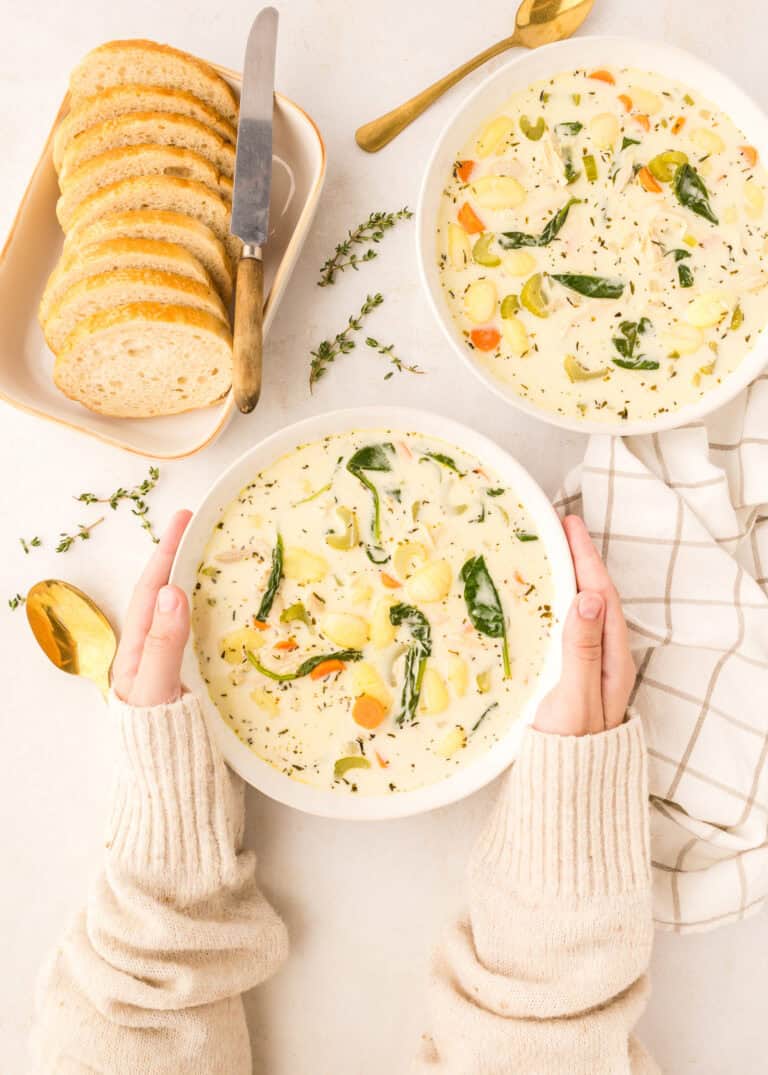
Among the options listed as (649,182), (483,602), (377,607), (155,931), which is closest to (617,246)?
(649,182)

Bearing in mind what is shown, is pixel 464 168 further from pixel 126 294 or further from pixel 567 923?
pixel 567 923

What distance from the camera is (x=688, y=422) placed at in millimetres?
1835

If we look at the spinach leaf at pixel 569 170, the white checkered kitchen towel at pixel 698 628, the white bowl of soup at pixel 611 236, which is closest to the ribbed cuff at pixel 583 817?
the white checkered kitchen towel at pixel 698 628

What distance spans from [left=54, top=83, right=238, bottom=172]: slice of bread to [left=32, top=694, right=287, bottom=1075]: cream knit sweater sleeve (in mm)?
1187

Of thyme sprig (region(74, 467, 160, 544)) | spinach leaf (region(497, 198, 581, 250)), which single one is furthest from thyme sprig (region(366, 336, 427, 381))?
thyme sprig (region(74, 467, 160, 544))

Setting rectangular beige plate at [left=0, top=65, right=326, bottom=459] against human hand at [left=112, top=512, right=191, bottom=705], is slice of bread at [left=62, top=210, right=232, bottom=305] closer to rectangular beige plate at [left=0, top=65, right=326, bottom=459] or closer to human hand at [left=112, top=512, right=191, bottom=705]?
rectangular beige plate at [left=0, top=65, right=326, bottom=459]

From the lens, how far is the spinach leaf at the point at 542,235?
5.93 ft

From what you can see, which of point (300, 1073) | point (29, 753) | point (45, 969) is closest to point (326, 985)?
point (300, 1073)

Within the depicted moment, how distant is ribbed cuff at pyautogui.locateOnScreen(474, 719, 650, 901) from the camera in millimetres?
1840

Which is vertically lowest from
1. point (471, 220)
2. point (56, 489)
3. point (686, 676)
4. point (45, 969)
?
point (45, 969)

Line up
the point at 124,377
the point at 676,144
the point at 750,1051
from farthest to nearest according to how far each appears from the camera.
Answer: the point at 750,1051
the point at 124,377
the point at 676,144

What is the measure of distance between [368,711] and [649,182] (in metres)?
1.19

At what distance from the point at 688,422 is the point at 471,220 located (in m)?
0.60

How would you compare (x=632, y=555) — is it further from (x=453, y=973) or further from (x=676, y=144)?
(x=453, y=973)
